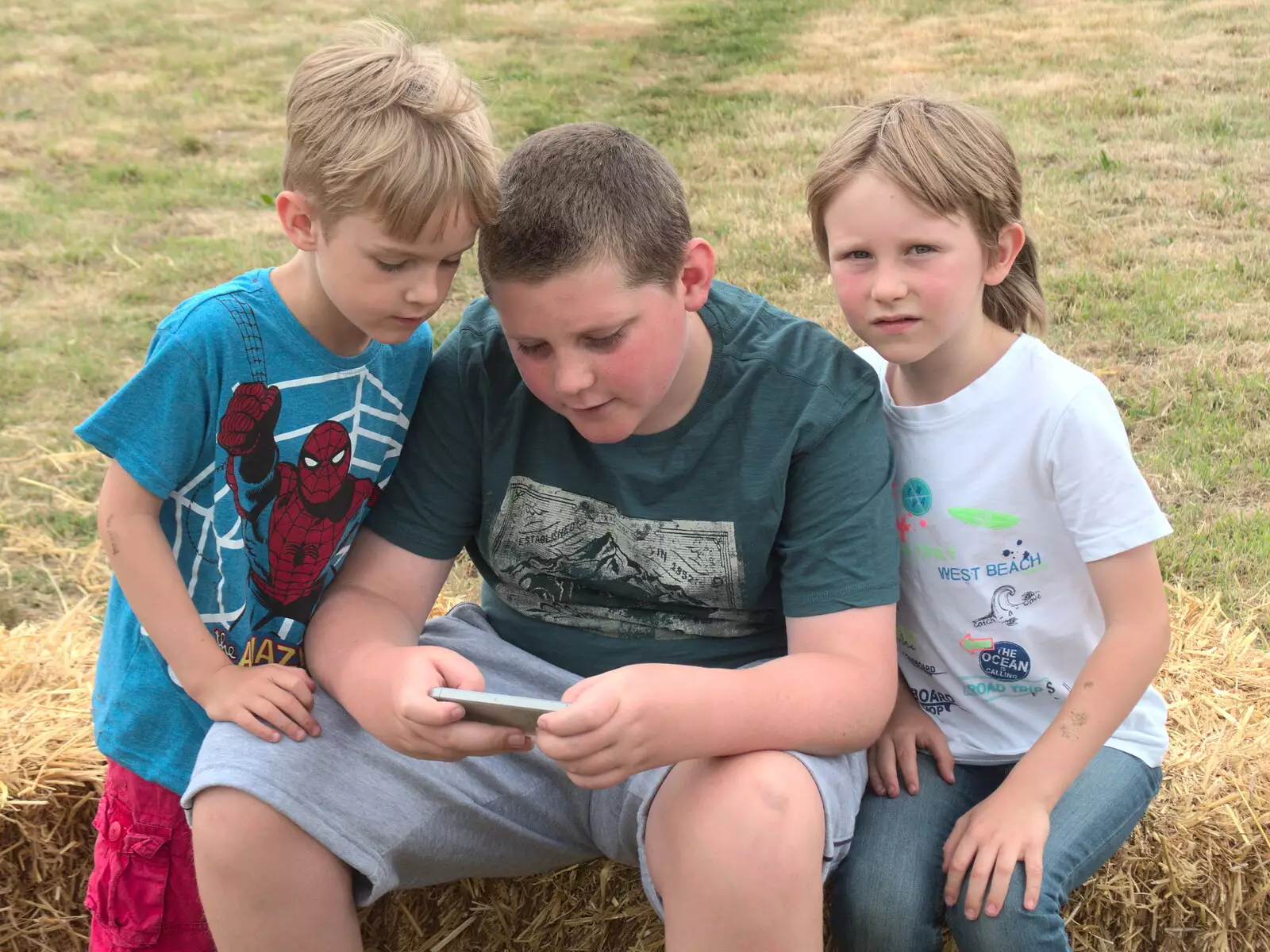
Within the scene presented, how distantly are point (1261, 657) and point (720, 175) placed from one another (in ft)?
16.6

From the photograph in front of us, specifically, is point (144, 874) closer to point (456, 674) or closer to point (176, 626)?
point (176, 626)

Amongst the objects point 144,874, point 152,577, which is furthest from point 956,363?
point 144,874

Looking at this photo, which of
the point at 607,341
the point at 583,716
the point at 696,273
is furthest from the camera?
the point at 696,273

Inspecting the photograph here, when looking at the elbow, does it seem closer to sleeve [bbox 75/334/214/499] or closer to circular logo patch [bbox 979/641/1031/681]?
circular logo patch [bbox 979/641/1031/681]

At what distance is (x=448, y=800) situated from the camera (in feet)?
7.21

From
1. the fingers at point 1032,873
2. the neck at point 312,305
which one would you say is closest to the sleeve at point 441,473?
the neck at point 312,305

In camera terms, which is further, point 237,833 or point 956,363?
point 956,363

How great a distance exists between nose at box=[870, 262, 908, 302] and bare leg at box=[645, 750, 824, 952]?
774 millimetres

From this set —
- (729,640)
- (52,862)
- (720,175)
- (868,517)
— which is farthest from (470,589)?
(720,175)

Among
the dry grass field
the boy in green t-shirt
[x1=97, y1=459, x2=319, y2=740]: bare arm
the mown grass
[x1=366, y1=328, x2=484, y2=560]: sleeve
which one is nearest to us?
the boy in green t-shirt

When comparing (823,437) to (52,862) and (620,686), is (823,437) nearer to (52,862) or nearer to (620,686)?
(620,686)

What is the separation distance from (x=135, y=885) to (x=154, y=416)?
0.87 meters

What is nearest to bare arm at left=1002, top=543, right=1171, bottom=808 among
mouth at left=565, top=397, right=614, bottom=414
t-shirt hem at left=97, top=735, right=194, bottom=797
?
mouth at left=565, top=397, right=614, bottom=414

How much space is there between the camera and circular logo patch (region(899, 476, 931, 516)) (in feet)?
7.69
